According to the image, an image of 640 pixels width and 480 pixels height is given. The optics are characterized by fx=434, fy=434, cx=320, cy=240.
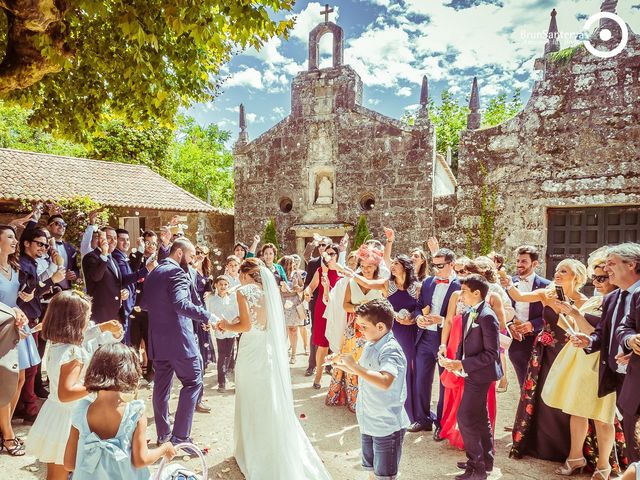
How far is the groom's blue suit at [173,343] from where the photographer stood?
14.4 feet

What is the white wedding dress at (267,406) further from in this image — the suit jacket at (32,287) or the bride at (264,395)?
the suit jacket at (32,287)

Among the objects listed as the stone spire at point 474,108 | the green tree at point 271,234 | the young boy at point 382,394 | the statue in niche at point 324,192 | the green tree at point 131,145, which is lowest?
the young boy at point 382,394

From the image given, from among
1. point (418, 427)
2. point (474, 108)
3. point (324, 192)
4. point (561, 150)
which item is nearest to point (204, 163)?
point (324, 192)

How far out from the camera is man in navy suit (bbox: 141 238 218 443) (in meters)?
4.38

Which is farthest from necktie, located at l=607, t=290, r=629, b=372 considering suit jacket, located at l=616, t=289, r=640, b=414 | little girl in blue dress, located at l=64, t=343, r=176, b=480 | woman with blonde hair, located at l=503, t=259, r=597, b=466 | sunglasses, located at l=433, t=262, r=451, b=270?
little girl in blue dress, located at l=64, t=343, r=176, b=480

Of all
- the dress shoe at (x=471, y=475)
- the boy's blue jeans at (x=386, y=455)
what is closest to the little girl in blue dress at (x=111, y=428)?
the boy's blue jeans at (x=386, y=455)

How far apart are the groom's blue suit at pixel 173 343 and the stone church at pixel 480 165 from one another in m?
8.43

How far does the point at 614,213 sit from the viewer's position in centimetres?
962

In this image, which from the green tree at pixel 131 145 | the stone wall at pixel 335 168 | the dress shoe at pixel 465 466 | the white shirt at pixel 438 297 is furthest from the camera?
the green tree at pixel 131 145

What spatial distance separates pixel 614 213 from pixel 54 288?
10.9 meters

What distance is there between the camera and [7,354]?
3.73 m

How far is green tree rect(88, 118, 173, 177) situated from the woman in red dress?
20181mm

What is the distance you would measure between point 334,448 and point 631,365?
2936 millimetres

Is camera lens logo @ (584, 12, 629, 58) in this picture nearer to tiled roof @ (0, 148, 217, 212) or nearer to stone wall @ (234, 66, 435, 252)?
stone wall @ (234, 66, 435, 252)
